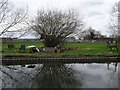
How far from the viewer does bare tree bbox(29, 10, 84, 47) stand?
101ft

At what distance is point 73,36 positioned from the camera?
3556cm

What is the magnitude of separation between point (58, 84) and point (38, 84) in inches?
33.9

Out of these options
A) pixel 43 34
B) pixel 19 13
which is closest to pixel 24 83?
pixel 19 13

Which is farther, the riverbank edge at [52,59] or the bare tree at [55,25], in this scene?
the bare tree at [55,25]

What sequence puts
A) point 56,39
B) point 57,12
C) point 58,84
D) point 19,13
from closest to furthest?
1. point 58,84
2. point 19,13
3. point 56,39
4. point 57,12

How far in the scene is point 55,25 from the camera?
32.3 meters

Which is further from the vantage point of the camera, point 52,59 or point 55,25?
point 55,25

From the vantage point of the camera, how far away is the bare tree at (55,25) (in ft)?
101

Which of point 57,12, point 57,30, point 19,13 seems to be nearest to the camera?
point 19,13

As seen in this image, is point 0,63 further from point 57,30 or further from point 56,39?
point 57,30

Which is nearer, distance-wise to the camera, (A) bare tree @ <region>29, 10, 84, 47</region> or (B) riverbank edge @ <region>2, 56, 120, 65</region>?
(B) riverbank edge @ <region>2, 56, 120, 65</region>

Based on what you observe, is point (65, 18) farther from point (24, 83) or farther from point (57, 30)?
point (24, 83)

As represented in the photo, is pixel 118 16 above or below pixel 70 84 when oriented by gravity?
above

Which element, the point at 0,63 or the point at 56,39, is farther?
the point at 56,39
